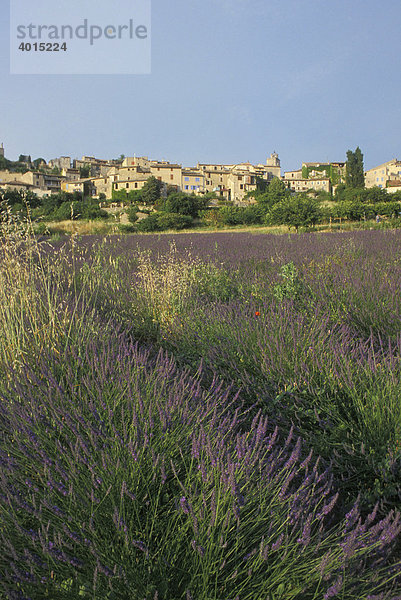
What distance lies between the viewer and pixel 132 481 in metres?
1.30

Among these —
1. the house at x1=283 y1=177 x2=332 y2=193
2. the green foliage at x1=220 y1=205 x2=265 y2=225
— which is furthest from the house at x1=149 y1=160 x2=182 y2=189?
the house at x1=283 y1=177 x2=332 y2=193

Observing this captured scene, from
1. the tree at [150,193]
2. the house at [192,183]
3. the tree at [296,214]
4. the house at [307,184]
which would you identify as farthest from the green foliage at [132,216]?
the house at [307,184]

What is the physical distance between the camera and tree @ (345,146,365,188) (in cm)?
6819

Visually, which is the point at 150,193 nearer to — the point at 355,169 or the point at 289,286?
the point at 355,169

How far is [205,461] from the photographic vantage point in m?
1.34

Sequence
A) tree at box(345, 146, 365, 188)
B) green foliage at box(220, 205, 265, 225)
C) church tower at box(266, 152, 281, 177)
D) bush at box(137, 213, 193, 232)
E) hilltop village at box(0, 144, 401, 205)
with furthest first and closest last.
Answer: church tower at box(266, 152, 281, 177) < hilltop village at box(0, 144, 401, 205) < tree at box(345, 146, 365, 188) < green foliage at box(220, 205, 265, 225) < bush at box(137, 213, 193, 232)

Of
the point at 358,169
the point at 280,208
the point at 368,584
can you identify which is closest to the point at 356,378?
the point at 368,584

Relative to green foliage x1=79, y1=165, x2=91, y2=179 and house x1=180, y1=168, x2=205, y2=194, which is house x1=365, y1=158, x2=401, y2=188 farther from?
green foliage x1=79, y1=165, x2=91, y2=179

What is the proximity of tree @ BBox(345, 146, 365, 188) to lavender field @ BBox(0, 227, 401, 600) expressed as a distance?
2831 inches

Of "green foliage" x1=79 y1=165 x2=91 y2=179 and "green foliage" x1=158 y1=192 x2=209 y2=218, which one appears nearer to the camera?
"green foliage" x1=158 y1=192 x2=209 y2=218

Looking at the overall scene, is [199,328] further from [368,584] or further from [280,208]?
[280,208]

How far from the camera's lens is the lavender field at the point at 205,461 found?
107cm

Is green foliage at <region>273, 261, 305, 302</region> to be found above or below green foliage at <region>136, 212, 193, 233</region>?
below

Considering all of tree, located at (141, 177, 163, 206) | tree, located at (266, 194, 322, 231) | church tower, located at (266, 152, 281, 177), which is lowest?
tree, located at (266, 194, 322, 231)
